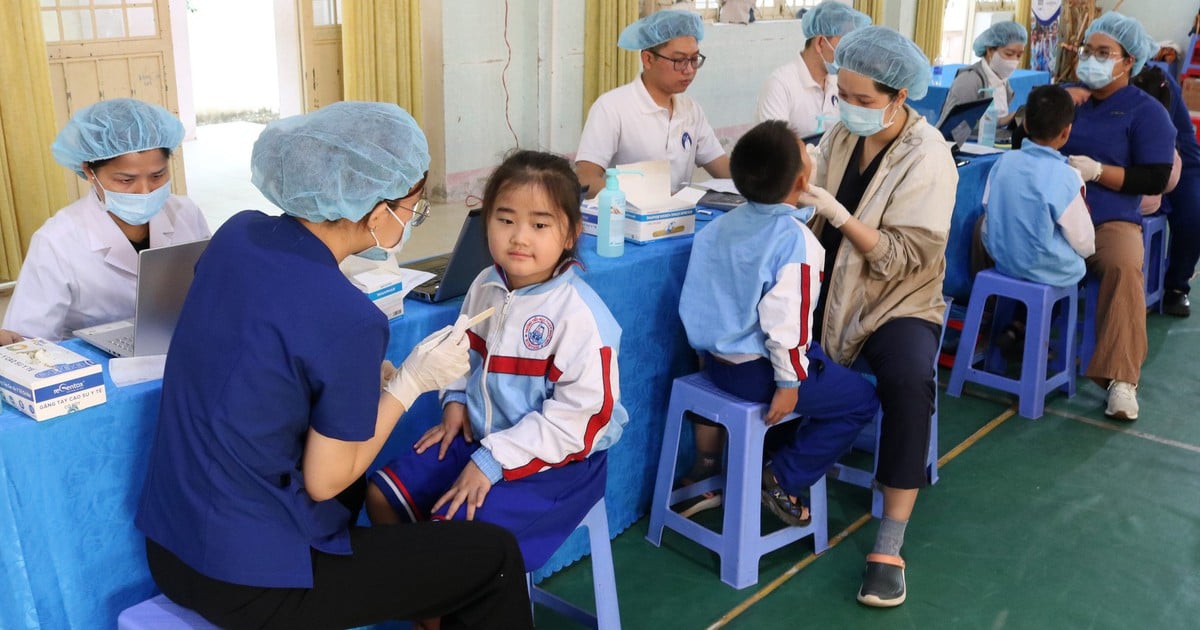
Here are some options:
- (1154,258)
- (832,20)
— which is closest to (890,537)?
(832,20)

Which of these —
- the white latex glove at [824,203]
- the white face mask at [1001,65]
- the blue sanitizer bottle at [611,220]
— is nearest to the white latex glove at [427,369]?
the blue sanitizer bottle at [611,220]

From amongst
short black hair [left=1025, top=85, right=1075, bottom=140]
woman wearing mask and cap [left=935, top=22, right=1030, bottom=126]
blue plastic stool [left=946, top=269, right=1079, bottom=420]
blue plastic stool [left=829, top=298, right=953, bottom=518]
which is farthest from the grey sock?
woman wearing mask and cap [left=935, top=22, right=1030, bottom=126]

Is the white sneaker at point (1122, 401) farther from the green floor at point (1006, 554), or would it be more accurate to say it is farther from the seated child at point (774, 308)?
the seated child at point (774, 308)

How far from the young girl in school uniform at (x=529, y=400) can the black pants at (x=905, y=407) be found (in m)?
0.81

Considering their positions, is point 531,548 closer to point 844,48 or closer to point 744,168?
point 744,168

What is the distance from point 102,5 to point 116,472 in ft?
12.5

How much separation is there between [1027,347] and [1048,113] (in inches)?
30.2

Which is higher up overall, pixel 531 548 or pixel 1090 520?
pixel 531 548

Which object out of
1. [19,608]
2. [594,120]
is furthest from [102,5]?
[19,608]

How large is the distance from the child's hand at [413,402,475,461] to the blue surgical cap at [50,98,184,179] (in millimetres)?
883

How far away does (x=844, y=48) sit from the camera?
102 inches

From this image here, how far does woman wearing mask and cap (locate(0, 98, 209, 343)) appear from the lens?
2.05 m

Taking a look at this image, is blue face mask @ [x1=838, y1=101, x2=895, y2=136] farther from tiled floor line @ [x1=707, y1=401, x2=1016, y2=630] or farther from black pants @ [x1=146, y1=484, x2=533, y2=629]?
black pants @ [x1=146, y1=484, x2=533, y2=629]

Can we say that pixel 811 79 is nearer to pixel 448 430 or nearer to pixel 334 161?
pixel 448 430
